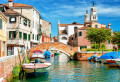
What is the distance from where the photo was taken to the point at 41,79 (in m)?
16.1

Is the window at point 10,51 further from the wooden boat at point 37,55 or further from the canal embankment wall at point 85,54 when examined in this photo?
the canal embankment wall at point 85,54

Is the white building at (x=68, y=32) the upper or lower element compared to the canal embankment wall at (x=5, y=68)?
upper

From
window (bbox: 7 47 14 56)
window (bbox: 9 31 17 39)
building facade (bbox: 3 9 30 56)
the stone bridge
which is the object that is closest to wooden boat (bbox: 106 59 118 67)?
the stone bridge

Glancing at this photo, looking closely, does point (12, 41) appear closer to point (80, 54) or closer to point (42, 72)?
point (80, 54)

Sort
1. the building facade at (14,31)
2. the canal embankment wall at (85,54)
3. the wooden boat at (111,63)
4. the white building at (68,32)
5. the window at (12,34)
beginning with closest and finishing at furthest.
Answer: the wooden boat at (111,63), the building facade at (14,31), the window at (12,34), the canal embankment wall at (85,54), the white building at (68,32)

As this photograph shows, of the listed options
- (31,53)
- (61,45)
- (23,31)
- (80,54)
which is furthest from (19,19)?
(80,54)

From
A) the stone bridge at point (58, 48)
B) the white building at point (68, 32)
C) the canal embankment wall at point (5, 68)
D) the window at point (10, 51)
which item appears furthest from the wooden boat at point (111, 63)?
the white building at point (68, 32)

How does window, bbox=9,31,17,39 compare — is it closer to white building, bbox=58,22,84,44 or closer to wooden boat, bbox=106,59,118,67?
wooden boat, bbox=106,59,118,67

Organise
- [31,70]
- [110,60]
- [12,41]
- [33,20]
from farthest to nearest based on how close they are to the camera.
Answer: [33,20]
[12,41]
[110,60]
[31,70]

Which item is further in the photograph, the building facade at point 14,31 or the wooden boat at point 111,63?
the building facade at point 14,31

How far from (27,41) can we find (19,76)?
1818cm

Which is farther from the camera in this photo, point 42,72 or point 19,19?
point 19,19

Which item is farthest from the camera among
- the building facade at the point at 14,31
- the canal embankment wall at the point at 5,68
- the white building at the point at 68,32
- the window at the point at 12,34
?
the white building at the point at 68,32

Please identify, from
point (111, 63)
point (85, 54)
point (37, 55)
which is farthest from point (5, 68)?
point (85, 54)
